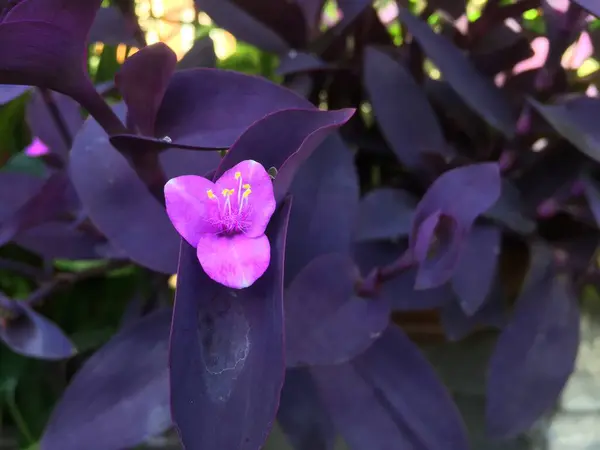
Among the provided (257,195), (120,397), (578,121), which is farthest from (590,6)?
(120,397)

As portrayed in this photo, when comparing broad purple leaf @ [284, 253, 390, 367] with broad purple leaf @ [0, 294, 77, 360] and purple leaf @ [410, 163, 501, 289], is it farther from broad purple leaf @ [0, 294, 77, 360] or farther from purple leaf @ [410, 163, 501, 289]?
broad purple leaf @ [0, 294, 77, 360]

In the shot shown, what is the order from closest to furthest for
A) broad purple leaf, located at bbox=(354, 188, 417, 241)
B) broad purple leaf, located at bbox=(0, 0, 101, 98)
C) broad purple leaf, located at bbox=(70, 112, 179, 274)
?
broad purple leaf, located at bbox=(0, 0, 101, 98)
broad purple leaf, located at bbox=(70, 112, 179, 274)
broad purple leaf, located at bbox=(354, 188, 417, 241)

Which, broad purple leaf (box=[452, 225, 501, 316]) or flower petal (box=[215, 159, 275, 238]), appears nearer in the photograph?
flower petal (box=[215, 159, 275, 238])

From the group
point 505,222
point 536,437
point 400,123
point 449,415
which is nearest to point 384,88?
point 400,123

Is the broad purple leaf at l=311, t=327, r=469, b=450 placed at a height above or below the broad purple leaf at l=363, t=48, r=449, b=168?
below

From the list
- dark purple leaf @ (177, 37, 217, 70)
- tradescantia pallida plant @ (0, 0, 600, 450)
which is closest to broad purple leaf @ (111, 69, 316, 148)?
tradescantia pallida plant @ (0, 0, 600, 450)

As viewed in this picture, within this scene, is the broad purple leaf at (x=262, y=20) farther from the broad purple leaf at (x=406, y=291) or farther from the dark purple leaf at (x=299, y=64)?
the broad purple leaf at (x=406, y=291)

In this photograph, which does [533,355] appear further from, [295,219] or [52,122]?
[52,122]
